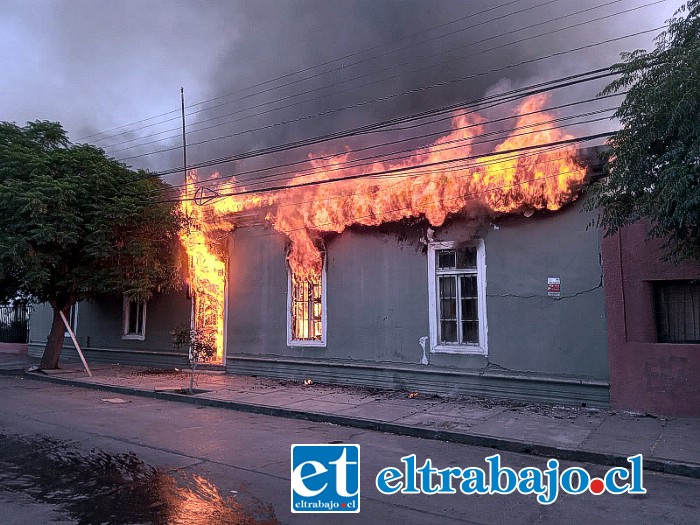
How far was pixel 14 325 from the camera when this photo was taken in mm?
24250

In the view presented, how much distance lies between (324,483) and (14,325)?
77.6ft

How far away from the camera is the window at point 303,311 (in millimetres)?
14461

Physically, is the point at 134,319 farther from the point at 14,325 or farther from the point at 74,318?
the point at 14,325

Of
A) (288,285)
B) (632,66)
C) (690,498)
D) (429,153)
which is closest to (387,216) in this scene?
(429,153)

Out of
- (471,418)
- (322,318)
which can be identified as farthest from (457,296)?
(322,318)

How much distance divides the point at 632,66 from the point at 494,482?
570cm

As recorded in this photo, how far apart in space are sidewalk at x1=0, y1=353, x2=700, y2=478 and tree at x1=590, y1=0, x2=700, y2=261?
2.90 metres

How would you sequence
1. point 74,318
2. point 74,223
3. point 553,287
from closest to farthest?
point 553,287
point 74,223
point 74,318

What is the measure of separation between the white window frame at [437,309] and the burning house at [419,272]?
0.10 feet

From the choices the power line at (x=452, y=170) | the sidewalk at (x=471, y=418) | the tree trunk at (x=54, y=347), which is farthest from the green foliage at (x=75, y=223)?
the power line at (x=452, y=170)

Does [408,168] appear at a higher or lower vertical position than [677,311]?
higher

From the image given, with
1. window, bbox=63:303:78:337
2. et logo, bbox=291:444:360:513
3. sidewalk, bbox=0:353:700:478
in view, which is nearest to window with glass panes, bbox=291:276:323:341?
sidewalk, bbox=0:353:700:478

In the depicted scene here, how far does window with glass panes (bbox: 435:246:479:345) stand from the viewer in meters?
12.0

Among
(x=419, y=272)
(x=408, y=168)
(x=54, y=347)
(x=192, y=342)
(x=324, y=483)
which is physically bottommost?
(x=324, y=483)
